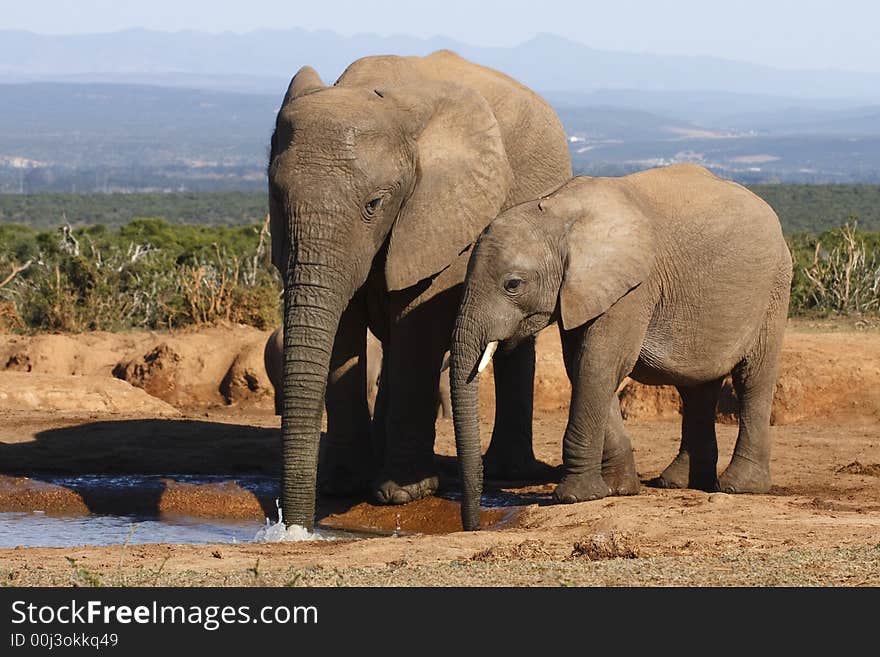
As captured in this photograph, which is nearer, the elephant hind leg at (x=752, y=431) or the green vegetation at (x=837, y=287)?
the elephant hind leg at (x=752, y=431)

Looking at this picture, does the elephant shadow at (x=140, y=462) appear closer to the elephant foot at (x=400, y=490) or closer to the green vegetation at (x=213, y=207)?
the elephant foot at (x=400, y=490)

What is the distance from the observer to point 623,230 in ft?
29.7

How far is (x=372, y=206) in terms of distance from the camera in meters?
8.71

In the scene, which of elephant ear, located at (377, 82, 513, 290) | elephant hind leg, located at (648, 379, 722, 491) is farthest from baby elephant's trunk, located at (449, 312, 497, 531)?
elephant hind leg, located at (648, 379, 722, 491)

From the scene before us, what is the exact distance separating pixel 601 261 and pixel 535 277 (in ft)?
1.52

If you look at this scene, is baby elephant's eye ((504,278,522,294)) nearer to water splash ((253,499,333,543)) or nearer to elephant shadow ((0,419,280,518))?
water splash ((253,499,333,543))

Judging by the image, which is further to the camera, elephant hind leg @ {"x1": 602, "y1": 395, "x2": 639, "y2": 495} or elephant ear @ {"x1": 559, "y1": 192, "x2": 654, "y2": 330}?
elephant hind leg @ {"x1": 602, "y1": 395, "x2": 639, "y2": 495}

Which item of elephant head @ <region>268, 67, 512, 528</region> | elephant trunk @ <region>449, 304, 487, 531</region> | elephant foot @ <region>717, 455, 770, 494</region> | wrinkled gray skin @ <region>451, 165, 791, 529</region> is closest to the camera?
elephant head @ <region>268, 67, 512, 528</region>

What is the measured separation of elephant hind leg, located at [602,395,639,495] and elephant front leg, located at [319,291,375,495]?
1.60 m

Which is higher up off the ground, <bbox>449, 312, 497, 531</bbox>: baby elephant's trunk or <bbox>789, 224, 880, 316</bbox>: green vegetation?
<bbox>449, 312, 497, 531</bbox>: baby elephant's trunk

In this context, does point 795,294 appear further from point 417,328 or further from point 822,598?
point 822,598

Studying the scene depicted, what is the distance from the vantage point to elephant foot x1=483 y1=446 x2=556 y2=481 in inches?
430

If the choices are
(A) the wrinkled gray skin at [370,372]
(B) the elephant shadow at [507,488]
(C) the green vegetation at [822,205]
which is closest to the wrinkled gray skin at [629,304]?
(B) the elephant shadow at [507,488]

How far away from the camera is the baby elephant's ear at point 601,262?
8906 millimetres
